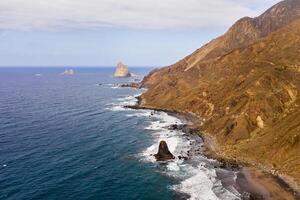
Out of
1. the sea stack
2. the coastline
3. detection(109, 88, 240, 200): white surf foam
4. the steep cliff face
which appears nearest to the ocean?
detection(109, 88, 240, 200): white surf foam

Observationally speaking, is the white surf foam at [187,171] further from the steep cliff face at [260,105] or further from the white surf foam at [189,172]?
the steep cliff face at [260,105]

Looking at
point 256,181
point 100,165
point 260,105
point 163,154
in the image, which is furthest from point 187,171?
point 260,105

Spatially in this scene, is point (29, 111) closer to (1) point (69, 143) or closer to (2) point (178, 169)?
(1) point (69, 143)

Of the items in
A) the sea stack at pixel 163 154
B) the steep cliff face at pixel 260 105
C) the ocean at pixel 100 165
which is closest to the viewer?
the ocean at pixel 100 165

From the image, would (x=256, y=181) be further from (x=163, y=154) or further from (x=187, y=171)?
(x=163, y=154)

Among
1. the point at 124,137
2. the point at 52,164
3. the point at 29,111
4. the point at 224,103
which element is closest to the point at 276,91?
the point at 224,103

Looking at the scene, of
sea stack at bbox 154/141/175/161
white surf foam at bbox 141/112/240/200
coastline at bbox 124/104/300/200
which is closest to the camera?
coastline at bbox 124/104/300/200

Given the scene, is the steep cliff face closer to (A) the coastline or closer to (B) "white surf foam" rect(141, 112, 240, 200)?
(A) the coastline

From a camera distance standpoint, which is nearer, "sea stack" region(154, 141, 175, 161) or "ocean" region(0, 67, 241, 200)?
"ocean" region(0, 67, 241, 200)

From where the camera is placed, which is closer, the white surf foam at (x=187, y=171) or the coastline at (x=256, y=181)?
the coastline at (x=256, y=181)

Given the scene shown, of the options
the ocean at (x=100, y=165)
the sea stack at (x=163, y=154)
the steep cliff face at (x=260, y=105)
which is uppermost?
the steep cliff face at (x=260, y=105)

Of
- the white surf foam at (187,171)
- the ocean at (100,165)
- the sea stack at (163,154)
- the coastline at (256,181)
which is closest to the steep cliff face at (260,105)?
the coastline at (256,181)
